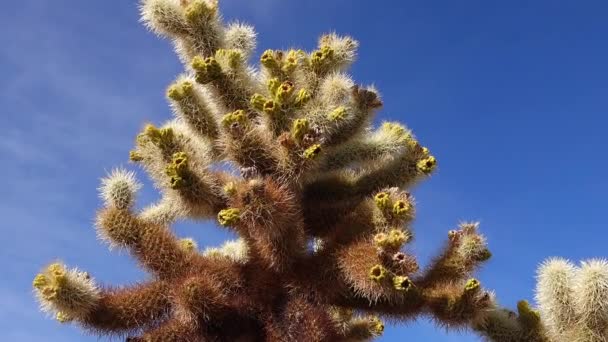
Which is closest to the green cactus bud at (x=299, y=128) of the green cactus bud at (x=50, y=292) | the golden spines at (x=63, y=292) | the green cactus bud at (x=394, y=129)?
the green cactus bud at (x=394, y=129)

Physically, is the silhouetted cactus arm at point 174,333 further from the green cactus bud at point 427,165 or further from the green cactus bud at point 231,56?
the green cactus bud at point 427,165

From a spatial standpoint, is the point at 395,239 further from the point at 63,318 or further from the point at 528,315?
the point at 63,318

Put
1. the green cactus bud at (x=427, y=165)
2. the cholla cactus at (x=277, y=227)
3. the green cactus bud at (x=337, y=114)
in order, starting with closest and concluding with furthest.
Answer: the cholla cactus at (x=277, y=227) < the green cactus bud at (x=337, y=114) < the green cactus bud at (x=427, y=165)

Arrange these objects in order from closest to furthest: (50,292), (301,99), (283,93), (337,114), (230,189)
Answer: (50,292), (230,189), (283,93), (301,99), (337,114)

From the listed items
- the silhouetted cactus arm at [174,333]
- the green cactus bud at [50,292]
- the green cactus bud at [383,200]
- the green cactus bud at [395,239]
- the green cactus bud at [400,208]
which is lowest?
the silhouetted cactus arm at [174,333]

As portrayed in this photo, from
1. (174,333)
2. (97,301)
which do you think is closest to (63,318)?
(97,301)

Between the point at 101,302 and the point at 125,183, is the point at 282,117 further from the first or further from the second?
the point at 101,302
